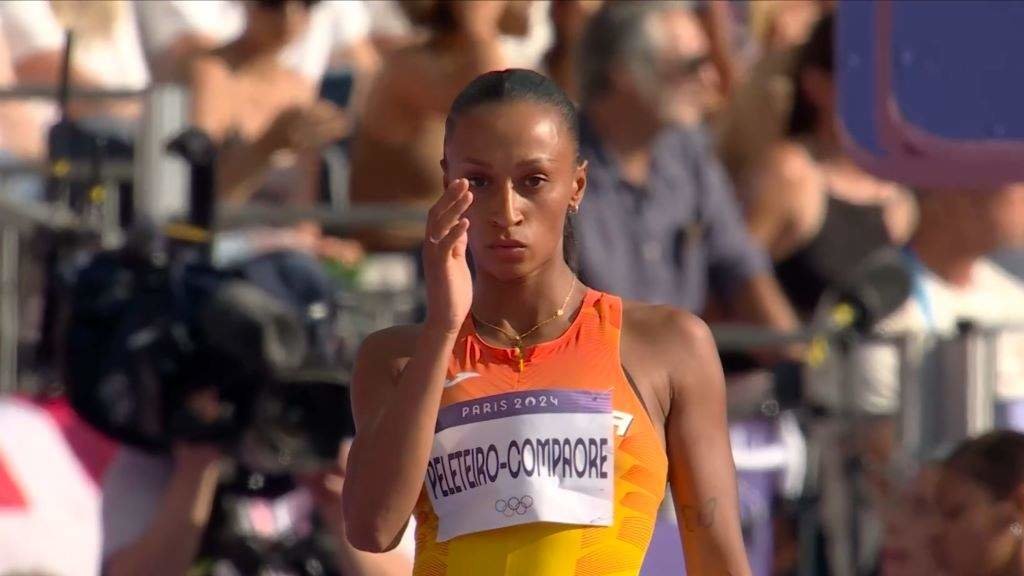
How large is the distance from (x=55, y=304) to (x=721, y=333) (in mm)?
1882

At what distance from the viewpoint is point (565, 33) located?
6.54 meters

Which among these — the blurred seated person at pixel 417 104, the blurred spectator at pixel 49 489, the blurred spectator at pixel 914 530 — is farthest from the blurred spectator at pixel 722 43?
the blurred spectator at pixel 49 489

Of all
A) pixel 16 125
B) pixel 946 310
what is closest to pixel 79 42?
pixel 16 125

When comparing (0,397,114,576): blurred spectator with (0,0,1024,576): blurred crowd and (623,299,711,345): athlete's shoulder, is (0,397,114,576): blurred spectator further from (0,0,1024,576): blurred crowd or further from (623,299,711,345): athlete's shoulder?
(623,299,711,345): athlete's shoulder

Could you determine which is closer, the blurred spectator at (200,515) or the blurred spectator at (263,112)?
the blurred spectator at (200,515)

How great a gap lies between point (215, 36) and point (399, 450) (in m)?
4.18

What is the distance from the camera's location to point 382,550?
2877mm

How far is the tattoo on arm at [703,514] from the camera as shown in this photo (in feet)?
9.98

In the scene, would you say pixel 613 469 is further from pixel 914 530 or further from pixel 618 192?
pixel 618 192

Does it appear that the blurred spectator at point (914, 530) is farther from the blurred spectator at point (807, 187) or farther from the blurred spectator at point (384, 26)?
the blurred spectator at point (384, 26)

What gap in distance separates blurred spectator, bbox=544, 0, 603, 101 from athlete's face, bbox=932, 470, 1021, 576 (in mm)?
2222

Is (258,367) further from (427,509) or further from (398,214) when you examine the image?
(427,509)

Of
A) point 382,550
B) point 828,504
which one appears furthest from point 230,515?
point 382,550

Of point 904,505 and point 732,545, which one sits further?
point 904,505
